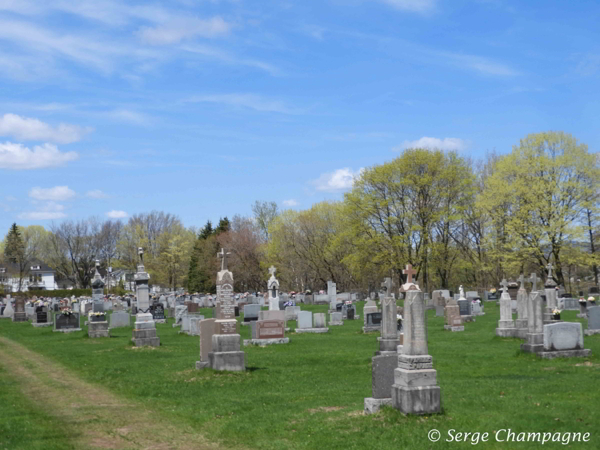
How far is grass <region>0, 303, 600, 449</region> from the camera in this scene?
9.23 metres

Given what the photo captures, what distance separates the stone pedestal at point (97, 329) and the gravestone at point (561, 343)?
1714 centimetres

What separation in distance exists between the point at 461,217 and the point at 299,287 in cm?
2284

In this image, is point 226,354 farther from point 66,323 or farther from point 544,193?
point 544,193

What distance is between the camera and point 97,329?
26.3 meters

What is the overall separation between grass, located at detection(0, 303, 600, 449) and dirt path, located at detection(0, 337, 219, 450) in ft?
1.09

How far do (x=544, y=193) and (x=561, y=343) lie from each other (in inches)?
1286

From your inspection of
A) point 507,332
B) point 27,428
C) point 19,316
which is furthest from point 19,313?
point 27,428

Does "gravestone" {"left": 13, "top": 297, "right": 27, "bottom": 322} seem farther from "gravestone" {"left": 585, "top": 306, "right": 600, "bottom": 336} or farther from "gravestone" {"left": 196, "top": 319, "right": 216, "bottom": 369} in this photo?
"gravestone" {"left": 585, "top": 306, "right": 600, "bottom": 336}

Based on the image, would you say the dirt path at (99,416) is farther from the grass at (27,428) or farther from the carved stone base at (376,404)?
the carved stone base at (376,404)

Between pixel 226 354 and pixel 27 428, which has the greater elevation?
pixel 226 354

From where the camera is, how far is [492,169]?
5822cm

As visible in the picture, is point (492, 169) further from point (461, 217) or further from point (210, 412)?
point (210, 412)

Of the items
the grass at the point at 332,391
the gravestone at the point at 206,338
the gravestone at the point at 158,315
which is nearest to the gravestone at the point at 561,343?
the grass at the point at 332,391

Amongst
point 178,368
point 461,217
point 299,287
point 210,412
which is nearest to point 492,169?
point 461,217
